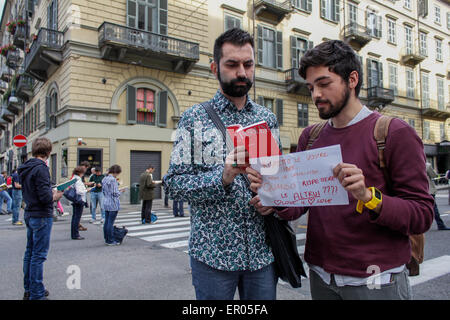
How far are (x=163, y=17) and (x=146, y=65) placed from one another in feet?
9.22

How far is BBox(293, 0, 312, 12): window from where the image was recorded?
22328 mm

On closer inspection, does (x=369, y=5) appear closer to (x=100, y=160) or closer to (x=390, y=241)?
(x=100, y=160)

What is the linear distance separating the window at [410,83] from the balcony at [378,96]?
4.21 meters

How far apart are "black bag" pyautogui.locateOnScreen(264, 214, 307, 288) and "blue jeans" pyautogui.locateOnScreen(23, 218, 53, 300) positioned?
335cm

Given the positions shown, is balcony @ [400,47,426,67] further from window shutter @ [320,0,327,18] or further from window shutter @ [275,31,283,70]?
window shutter @ [275,31,283,70]

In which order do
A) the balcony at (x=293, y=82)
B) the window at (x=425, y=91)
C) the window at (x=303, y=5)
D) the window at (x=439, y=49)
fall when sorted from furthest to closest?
1. the window at (x=439, y=49)
2. the window at (x=425, y=91)
3. the window at (x=303, y=5)
4. the balcony at (x=293, y=82)

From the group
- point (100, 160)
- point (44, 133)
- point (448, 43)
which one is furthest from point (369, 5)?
point (44, 133)

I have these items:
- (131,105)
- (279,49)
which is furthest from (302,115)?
(131,105)

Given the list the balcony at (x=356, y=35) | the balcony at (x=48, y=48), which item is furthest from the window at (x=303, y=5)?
the balcony at (x=48, y=48)

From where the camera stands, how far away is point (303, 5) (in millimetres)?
22766

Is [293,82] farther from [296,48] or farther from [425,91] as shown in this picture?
[425,91]

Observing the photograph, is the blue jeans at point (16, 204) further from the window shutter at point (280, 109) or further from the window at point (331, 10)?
the window at point (331, 10)

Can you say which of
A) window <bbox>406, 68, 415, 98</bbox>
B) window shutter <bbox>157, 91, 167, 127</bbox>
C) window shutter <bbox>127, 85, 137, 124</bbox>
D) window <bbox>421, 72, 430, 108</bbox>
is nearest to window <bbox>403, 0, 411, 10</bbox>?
window <bbox>406, 68, 415, 98</bbox>

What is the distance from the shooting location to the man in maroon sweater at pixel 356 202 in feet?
4.77
